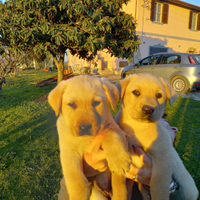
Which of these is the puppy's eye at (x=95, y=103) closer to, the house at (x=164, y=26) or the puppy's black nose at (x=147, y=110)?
the puppy's black nose at (x=147, y=110)

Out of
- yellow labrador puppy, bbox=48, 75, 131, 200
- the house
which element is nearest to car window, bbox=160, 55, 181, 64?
the house

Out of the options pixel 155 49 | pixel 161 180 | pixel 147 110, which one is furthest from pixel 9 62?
pixel 155 49

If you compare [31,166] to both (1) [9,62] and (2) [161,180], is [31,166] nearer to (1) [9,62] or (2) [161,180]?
(2) [161,180]

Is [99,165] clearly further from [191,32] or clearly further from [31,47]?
[191,32]

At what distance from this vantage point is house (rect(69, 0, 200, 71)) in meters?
18.1

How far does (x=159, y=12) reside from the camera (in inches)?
752

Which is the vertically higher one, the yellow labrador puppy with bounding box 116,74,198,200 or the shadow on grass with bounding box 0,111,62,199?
the yellow labrador puppy with bounding box 116,74,198,200

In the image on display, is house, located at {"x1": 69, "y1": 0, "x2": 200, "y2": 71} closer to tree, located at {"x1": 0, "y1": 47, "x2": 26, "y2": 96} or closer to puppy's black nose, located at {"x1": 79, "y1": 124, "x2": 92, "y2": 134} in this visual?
tree, located at {"x1": 0, "y1": 47, "x2": 26, "y2": 96}

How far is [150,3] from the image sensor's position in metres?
17.7

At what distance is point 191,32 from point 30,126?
2431 cm

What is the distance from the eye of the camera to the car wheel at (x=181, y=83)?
932 cm

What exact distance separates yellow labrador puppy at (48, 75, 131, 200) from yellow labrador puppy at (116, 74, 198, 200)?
303mm

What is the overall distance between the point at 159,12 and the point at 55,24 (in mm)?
17367

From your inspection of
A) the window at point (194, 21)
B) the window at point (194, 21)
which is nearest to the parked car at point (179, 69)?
the window at point (194, 21)
